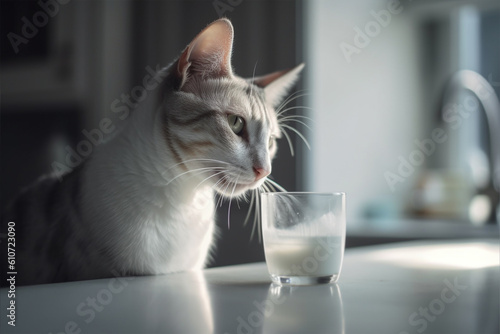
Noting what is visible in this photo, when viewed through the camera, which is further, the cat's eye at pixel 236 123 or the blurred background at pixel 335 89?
the blurred background at pixel 335 89

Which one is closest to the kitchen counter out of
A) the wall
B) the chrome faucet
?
the wall

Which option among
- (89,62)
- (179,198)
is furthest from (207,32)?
(89,62)

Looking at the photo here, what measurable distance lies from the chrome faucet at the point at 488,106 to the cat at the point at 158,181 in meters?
1.69

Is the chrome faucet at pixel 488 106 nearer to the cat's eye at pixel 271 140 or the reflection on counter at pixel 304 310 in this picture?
the cat's eye at pixel 271 140

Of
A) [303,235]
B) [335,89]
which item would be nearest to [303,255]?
[303,235]

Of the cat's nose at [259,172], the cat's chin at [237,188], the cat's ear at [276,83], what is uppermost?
the cat's ear at [276,83]

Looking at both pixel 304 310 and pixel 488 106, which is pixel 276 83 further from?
pixel 488 106

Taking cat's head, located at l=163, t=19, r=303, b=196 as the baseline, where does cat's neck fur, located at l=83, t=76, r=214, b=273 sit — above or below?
below

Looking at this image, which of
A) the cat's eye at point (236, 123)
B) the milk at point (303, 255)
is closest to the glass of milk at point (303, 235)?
the milk at point (303, 255)

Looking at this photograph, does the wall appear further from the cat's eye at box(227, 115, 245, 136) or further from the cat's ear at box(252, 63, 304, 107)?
the cat's eye at box(227, 115, 245, 136)

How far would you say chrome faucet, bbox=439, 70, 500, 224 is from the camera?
243 cm

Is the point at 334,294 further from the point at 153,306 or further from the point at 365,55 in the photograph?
the point at 365,55

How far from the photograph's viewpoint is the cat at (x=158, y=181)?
0.91 metres

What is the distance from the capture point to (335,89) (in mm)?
2533
